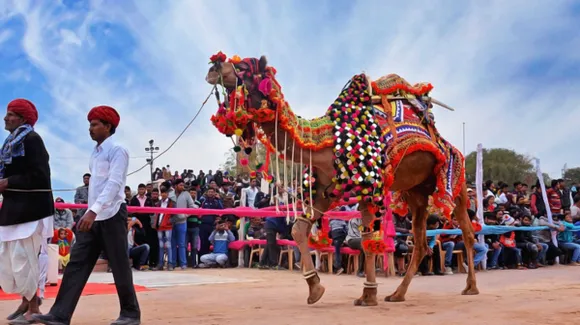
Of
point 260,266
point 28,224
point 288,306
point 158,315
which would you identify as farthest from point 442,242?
point 28,224

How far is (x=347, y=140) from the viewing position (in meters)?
6.35

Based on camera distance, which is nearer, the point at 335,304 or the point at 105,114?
the point at 105,114

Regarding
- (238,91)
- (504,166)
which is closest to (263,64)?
(238,91)

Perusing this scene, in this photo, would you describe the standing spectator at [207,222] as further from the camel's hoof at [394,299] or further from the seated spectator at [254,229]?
the camel's hoof at [394,299]

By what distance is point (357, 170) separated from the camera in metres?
6.27

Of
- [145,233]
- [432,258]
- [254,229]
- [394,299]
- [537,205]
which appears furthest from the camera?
[537,205]

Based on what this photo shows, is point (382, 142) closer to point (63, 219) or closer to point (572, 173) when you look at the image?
point (63, 219)

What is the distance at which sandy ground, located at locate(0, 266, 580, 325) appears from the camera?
548 centimetres

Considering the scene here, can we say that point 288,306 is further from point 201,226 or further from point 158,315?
point 201,226

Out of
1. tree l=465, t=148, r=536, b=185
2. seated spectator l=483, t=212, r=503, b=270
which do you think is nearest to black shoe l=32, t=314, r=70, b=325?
seated spectator l=483, t=212, r=503, b=270

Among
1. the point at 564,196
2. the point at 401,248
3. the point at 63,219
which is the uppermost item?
the point at 564,196

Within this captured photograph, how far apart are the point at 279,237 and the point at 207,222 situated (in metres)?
1.93

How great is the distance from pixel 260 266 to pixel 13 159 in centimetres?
844

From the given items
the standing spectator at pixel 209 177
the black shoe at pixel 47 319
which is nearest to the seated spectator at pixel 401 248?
the black shoe at pixel 47 319
